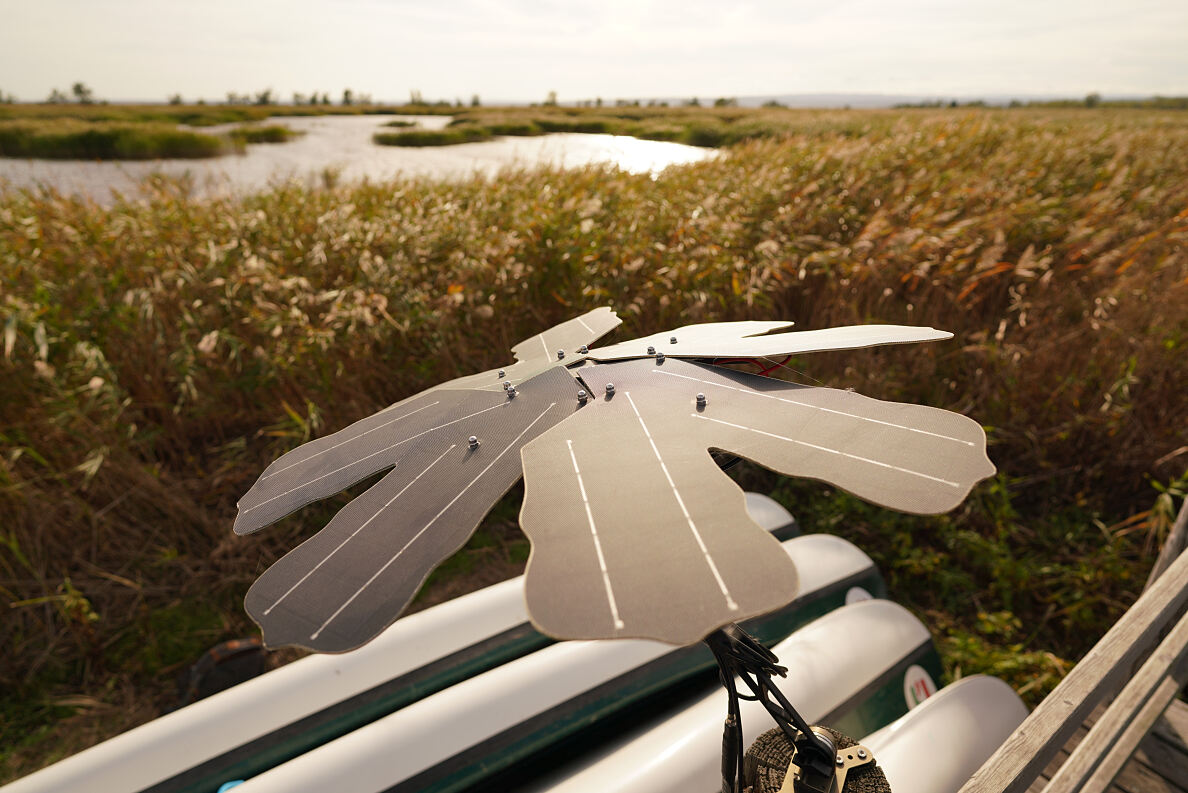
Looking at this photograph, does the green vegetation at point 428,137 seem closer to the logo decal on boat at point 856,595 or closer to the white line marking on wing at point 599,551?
the logo decal on boat at point 856,595


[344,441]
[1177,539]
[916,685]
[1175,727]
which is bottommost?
[1175,727]

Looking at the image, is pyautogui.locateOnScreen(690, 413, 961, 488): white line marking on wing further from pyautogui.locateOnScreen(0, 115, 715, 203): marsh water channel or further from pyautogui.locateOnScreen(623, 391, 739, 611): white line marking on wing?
pyautogui.locateOnScreen(0, 115, 715, 203): marsh water channel

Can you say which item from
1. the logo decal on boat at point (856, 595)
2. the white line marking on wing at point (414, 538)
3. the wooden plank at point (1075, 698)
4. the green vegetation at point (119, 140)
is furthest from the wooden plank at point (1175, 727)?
the green vegetation at point (119, 140)

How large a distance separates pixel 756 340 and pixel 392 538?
24.7 inches

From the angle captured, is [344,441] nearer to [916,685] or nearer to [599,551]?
[599,551]

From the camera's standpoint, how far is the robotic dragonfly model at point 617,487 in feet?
1.65

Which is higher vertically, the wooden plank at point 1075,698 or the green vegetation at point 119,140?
the green vegetation at point 119,140

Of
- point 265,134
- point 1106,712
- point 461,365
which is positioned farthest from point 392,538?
point 265,134

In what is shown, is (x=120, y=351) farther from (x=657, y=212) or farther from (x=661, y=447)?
(x=661, y=447)

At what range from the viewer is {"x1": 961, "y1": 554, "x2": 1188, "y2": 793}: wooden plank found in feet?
3.86

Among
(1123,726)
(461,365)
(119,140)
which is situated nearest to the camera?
(1123,726)

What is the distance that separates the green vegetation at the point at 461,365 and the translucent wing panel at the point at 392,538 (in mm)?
2306

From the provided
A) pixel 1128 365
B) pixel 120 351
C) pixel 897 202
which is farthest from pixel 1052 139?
pixel 120 351

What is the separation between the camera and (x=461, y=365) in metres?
3.33
